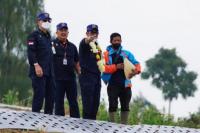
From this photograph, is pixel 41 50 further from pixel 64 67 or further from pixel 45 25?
pixel 64 67

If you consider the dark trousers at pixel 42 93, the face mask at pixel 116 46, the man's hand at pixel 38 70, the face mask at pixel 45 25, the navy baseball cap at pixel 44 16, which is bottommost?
the dark trousers at pixel 42 93

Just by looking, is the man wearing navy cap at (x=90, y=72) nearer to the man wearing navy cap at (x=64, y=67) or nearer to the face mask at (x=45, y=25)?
the man wearing navy cap at (x=64, y=67)

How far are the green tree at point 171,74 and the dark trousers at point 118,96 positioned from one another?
49.0 metres

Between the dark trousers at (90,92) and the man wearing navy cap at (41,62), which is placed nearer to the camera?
the man wearing navy cap at (41,62)

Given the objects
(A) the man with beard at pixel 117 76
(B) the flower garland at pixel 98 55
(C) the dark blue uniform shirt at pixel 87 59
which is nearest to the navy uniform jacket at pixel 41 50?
(C) the dark blue uniform shirt at pixel 87 59

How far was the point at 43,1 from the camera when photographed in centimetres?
4219

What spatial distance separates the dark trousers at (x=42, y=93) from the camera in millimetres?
9547

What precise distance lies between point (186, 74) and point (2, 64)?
24.8m

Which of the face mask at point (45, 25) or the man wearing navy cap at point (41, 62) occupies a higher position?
the face mask at point (45, 25)

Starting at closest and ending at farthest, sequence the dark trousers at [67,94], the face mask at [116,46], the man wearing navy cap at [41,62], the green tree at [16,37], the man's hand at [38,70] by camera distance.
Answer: the man's hand at [38,70], the man wearing navy cap at [41,62], the dark trousers at [67,94], the face mask at [116,46], the green tree at [16,37]

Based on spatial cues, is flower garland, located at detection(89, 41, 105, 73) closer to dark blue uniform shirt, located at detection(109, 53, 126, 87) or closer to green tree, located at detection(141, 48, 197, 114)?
dark blue uniform shirt, located at detection(109, 53, 126, 87)

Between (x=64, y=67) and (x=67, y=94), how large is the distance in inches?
17.2

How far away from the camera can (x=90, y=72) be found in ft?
32.6

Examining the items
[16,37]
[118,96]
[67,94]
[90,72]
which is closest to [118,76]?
[118,96]
